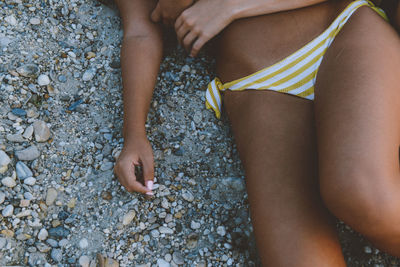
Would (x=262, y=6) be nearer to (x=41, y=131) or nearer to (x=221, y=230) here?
(x=221, y=230)

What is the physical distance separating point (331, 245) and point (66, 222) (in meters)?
0.94

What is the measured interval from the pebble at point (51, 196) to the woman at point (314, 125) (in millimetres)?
733

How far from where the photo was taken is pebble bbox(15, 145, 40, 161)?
172 centimetres

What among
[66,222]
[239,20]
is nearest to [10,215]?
[66,222]

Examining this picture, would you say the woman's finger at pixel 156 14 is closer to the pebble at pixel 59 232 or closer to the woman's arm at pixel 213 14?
the woman's arm at pixel 213 14

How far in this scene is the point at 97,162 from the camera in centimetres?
179

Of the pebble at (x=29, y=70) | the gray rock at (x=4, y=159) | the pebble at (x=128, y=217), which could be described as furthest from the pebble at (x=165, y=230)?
the pebble at (x=29, y=70)

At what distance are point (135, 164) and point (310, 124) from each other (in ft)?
2.16

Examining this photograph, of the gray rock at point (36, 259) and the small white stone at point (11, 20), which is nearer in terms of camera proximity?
the gray rock at point (36, 259)

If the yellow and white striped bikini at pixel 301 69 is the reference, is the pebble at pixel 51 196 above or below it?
below

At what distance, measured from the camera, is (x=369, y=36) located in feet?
4.72

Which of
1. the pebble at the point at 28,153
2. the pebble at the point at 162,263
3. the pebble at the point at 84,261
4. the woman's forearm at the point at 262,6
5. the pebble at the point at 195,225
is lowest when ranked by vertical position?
the pebble at the point at 84,261

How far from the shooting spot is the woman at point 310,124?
1.26m

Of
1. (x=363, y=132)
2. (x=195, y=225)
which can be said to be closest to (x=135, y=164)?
(x=195, y=225)
